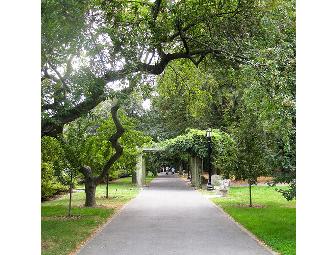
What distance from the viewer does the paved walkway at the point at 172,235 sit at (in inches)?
392

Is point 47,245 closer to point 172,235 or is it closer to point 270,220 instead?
point 172,235

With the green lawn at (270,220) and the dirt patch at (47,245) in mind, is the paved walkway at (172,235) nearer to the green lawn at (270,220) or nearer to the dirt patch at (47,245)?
the green lawn at (270,220)

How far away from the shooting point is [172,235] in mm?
11953

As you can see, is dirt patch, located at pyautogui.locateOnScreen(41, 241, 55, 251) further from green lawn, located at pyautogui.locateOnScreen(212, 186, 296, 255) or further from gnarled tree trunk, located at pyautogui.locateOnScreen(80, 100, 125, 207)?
gnarled tree trunk, located at pyautogui.locateOnScreen(80, 100, 125, 207)

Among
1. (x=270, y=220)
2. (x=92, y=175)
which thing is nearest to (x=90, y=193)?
(x=92, y=175)

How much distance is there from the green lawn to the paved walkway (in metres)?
0.40

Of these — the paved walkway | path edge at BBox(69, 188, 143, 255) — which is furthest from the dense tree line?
path edge at BBox(69, 188, 143, 255)

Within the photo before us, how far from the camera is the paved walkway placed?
995 cm

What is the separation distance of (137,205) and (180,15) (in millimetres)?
10379

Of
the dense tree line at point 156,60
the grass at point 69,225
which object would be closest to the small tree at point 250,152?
the dense tree line at point 156,60

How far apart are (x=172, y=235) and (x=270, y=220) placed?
422 cm

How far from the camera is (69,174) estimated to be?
16.7m
